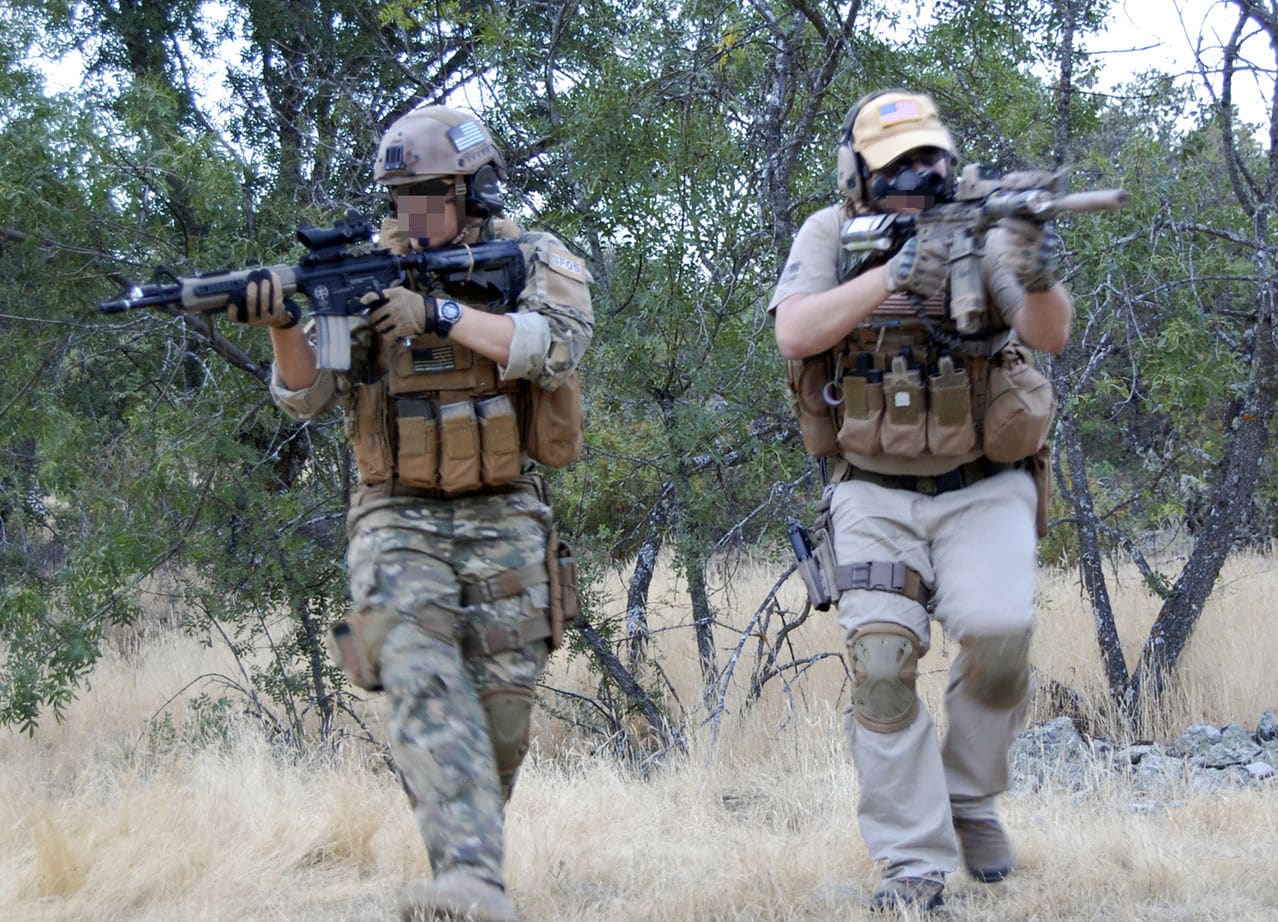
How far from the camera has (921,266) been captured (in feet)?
11.6

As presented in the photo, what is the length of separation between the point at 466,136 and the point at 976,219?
154cm

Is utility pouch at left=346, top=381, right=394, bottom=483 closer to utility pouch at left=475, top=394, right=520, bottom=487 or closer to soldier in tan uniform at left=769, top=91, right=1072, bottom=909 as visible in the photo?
utility pouch at left=475, top=394, right=520, bottom=487

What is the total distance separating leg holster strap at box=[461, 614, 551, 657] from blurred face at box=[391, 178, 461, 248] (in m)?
1.17

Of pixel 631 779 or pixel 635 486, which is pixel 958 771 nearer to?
pixel 631 779

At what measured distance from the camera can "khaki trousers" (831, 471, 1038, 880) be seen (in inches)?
142

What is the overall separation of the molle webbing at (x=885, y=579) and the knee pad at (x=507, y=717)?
3.18 feet

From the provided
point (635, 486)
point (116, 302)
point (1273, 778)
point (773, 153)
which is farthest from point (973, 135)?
point (116, 302)

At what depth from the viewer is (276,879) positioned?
4211 millimetres

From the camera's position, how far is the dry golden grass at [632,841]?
3.74 m

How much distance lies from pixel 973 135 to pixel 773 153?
54.9 inches

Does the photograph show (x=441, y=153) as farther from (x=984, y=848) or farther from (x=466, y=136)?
(x=984, y=848)

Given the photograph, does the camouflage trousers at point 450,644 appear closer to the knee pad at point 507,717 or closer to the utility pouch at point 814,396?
the knee pad at point 507,717

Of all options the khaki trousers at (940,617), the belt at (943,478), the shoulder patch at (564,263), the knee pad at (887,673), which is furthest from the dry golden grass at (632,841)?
the shoulder patch at (564,263)

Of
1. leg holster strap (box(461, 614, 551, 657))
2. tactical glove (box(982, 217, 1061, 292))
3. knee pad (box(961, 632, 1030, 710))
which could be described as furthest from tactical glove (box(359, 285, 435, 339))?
knee pad (box(961, 632, 1030, 710))
